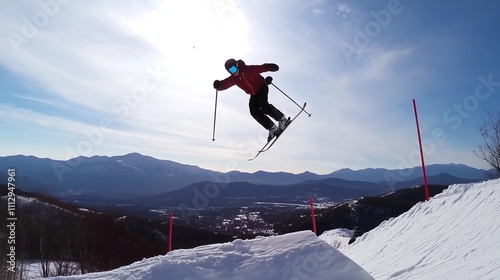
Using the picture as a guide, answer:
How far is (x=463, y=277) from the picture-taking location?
17.1 feet

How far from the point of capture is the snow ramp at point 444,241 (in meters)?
5.82

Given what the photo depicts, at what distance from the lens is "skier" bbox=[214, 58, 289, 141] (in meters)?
8.02

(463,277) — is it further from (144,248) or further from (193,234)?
(193,234)

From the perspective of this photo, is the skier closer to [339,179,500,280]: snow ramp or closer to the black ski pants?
the black ski pants

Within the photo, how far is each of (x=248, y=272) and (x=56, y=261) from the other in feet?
173

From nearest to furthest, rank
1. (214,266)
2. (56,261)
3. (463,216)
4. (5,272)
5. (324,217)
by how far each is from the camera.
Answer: (214,266) → (463,216) → (5,272) → (56,261) → (324,217)

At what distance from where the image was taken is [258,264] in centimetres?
558

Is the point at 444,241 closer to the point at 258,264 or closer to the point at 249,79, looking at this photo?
the point at 258,264

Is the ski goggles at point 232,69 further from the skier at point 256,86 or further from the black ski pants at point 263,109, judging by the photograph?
the black ski pants at point 263,109

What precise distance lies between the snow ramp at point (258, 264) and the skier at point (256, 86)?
3.25m

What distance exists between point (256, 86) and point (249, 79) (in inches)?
10.7

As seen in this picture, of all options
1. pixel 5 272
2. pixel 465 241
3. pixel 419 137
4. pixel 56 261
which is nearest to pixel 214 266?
pixel 465 241

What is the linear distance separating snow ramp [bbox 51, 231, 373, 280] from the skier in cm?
325

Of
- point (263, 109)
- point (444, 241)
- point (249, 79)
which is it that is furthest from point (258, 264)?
point (444, 241)
